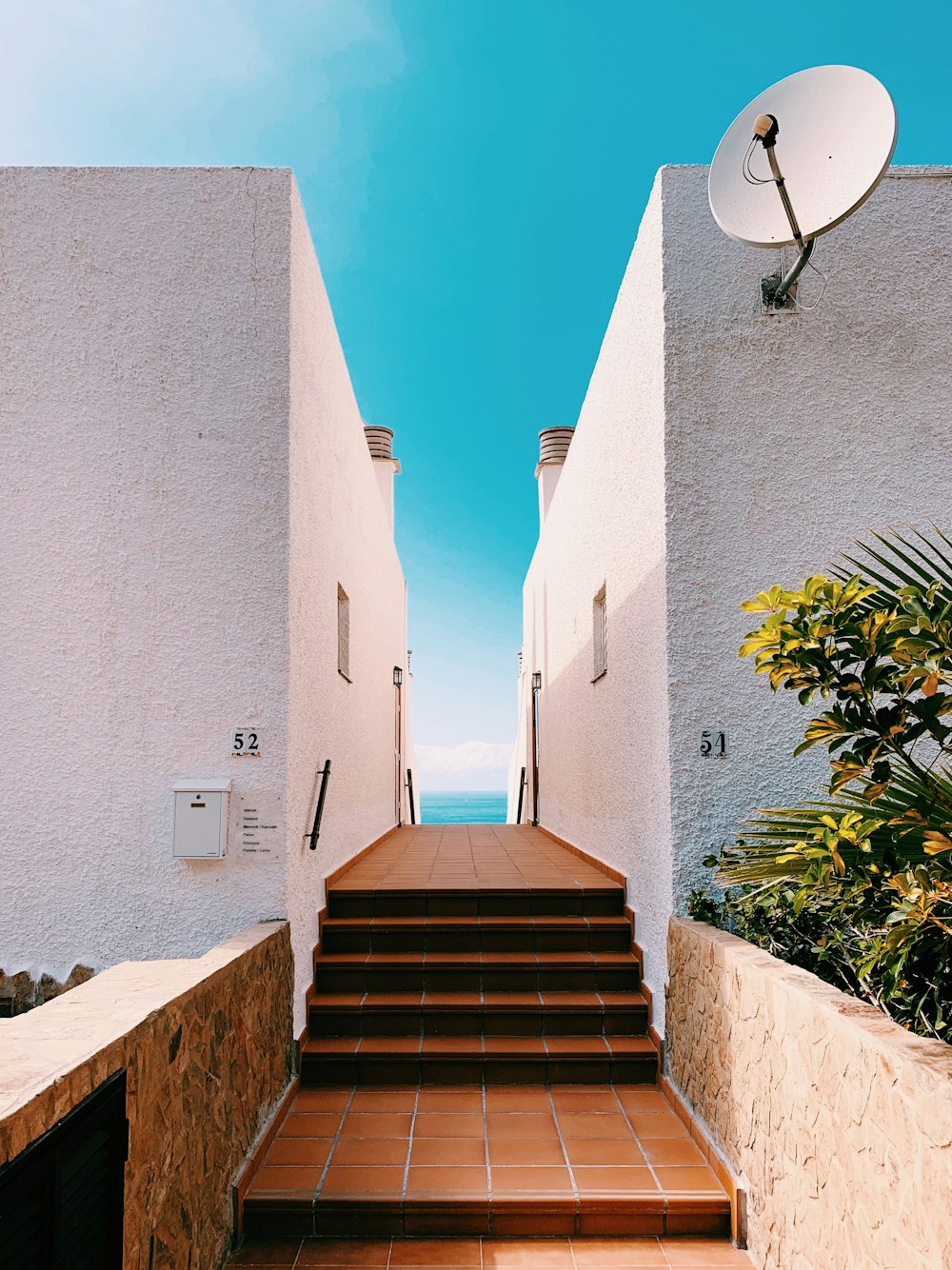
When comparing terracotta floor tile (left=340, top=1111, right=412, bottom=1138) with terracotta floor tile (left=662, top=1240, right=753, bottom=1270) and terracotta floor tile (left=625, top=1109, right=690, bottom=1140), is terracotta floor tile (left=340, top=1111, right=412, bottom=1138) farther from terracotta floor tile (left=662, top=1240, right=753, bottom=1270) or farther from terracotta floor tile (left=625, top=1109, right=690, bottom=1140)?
terracotta floor tile (left=662, top=1240, right=753, bottom=1270)

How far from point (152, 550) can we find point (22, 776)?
1.22 meters

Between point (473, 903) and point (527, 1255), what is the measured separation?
238 cm

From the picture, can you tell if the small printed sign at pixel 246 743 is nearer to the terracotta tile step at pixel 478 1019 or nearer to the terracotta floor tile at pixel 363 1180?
the terracotta tile step at pixel 478 1019

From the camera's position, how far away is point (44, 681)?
4.29 meters

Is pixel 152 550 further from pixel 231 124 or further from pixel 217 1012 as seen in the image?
pixel 231 124

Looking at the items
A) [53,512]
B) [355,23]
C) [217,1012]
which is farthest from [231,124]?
[217,1012]

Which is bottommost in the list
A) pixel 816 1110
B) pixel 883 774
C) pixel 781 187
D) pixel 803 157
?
pixel 816 1110

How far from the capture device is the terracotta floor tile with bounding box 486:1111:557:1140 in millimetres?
3762

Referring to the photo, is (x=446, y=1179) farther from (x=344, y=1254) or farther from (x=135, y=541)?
(x=135, y=541)

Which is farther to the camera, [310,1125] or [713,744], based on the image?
[713,744]

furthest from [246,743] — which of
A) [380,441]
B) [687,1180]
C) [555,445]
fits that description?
[555,445]

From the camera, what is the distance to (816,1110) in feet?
8.14

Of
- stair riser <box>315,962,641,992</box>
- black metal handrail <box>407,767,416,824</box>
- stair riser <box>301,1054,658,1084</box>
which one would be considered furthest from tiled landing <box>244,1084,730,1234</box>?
black metal handrail <box>407,767,416,824</box>

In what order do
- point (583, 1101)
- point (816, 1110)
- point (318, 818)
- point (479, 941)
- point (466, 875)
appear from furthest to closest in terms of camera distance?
point (466, 875)
point (479, 941)
point (318, 818)
point (583, 1101)
point (816, 1110)
